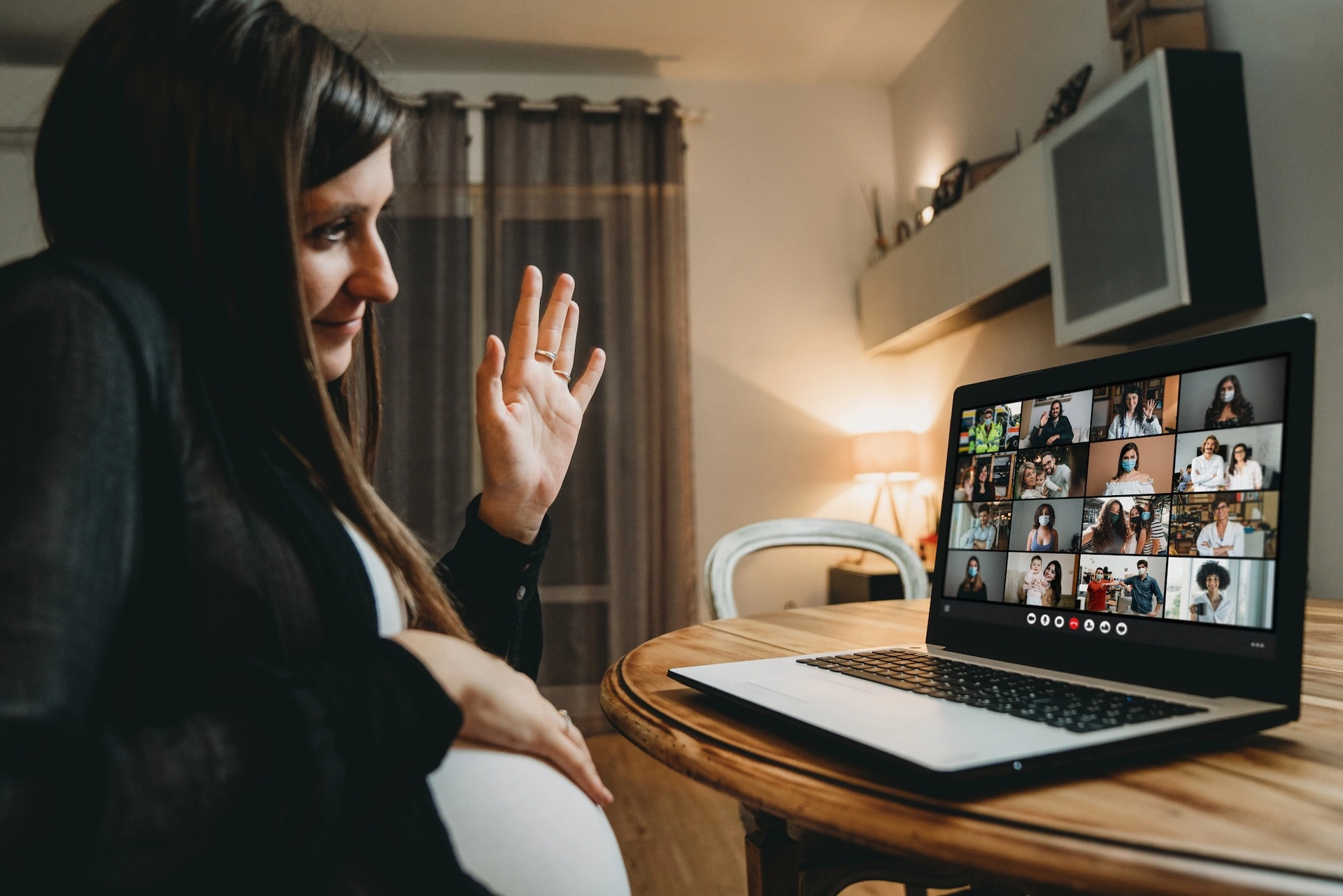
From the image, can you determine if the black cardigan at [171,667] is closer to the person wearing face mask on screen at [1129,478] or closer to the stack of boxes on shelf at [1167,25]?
the person wearing face mask on screen at [1129,478]

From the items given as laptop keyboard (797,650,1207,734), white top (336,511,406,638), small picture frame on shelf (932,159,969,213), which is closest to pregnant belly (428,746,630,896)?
white top (336,511,406,638)

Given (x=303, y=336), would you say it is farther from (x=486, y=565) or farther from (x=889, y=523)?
(x=889, y=523)

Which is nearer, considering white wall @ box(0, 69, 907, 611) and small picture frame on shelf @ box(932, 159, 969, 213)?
small picture frame on shelf @ box(932, 159, 969, 213)

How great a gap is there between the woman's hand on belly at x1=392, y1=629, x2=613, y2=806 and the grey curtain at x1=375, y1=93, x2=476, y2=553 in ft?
9.40

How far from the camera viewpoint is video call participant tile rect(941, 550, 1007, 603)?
73 cm

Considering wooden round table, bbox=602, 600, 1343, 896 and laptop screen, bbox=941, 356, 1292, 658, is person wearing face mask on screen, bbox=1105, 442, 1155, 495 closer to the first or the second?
laptop screen, bbox=941, 356, 1292, 658

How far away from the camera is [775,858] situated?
0.71 m

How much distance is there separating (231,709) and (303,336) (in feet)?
0.94

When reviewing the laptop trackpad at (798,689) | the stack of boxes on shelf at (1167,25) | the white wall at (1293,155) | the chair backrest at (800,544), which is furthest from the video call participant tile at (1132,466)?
the stack of boxes on shelf at (1167,25)

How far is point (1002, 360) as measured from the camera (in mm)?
3047

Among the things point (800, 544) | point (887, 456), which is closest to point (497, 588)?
point (800, 544)

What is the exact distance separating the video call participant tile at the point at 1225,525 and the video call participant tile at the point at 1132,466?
2 centimetres

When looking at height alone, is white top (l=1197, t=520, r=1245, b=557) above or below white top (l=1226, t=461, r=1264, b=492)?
below

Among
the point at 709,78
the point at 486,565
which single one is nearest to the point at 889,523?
the point at 709,78
